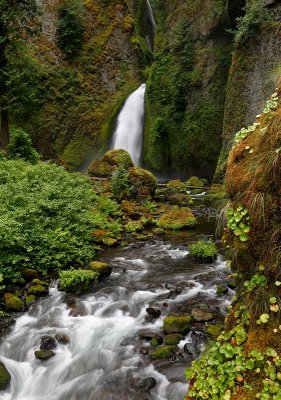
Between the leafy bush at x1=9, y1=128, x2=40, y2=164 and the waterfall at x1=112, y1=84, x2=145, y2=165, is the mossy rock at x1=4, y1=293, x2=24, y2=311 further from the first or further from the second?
the waterfall at x1=112, y1=84, x2=145, y2=165

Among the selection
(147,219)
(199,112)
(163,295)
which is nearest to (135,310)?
(163,295)

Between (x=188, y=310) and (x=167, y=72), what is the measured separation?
898 inches

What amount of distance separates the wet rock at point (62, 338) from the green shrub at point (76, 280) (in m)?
1.63

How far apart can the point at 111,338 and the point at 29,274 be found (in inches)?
112

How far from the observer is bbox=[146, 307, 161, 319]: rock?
22.2ft

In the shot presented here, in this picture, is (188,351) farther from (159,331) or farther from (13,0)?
(13,0)

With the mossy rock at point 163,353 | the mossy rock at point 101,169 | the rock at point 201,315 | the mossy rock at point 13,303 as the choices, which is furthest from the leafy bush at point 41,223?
the mossy rock at point 101,169

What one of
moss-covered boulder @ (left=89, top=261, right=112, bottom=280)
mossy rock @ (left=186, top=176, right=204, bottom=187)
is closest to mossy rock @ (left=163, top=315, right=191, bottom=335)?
moss-covered boulder @ (left=89, top=261, right=112, bottom=280)

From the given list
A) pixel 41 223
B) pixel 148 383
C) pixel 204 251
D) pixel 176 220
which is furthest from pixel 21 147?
pixel 148 383

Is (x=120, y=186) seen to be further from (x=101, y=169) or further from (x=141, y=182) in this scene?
(x=101, y=169)

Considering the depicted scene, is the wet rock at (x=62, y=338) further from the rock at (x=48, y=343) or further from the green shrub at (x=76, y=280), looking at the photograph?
the green shrub at (x=76, y=280)

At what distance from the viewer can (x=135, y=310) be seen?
7.19 m

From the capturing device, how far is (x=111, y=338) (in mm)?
6410

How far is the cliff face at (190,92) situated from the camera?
73.8 feet
